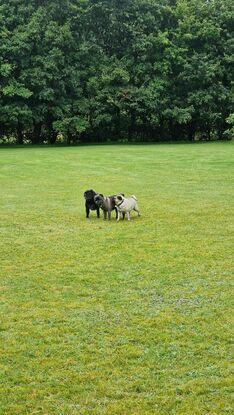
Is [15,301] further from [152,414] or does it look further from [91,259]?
[152,414]

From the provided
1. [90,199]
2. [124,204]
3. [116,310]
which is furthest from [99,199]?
[116,310]

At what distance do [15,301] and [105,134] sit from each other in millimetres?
37648

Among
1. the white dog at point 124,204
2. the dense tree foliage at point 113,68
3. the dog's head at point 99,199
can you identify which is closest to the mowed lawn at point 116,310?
the white dog at point 124,204

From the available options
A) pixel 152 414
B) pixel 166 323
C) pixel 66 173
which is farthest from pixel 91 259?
pixel 66 173

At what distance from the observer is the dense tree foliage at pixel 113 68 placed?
38.7m

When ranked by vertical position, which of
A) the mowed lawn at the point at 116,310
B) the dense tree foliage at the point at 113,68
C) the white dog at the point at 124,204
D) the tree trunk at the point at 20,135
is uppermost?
the dense tree foliage at the point at 113,68

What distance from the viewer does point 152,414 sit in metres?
4.60

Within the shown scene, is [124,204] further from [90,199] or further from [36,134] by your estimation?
[36,134]

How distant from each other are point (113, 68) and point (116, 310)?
119 ft

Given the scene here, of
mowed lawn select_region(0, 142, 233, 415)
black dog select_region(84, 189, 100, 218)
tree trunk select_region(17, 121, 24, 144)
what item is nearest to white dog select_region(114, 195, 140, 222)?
mowed lawn select_region(0, 142, 233, 415)

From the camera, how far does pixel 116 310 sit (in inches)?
269

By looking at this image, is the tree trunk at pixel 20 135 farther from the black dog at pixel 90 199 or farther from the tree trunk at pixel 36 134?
the black dog at pixel 90 199

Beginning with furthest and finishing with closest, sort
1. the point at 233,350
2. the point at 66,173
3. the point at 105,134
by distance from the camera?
1. the point at 105,134
2. the point at 66,173
3. the point at 233,350

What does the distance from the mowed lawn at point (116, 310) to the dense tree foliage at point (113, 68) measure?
2565 cm
